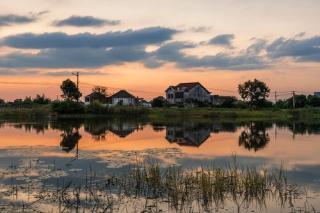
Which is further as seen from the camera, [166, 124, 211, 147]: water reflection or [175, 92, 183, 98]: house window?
[175, 92, 183, 98]: house window

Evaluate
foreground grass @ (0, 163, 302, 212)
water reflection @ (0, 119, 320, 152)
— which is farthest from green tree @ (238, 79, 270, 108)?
foreground grass @ (0, 163, 302, 212)

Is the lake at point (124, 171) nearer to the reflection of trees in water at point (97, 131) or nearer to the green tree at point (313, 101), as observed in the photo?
the reflection of trees in water at point (97, 131)

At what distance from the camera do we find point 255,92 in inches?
3991

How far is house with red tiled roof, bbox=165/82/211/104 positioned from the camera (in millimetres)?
113188

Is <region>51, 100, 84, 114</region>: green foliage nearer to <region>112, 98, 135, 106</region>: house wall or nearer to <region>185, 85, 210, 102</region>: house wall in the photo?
<region>112, 98, 135, 106</region>: house wall

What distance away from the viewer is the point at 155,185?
14.1 meters

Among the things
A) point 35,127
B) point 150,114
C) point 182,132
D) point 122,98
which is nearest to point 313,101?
point 150,114

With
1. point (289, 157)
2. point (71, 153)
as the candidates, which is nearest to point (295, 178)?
point (289, 157)

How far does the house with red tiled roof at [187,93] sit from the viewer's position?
113188mm

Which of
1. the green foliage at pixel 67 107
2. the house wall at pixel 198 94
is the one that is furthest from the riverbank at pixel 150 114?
the house wall at pixel 198 94

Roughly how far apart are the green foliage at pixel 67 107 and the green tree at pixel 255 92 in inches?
1508

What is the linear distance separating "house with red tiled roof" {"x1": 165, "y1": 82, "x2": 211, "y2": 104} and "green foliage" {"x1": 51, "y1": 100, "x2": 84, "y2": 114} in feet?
113

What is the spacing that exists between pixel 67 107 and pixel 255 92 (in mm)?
42647

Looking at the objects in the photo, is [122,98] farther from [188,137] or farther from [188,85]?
[188,137]
